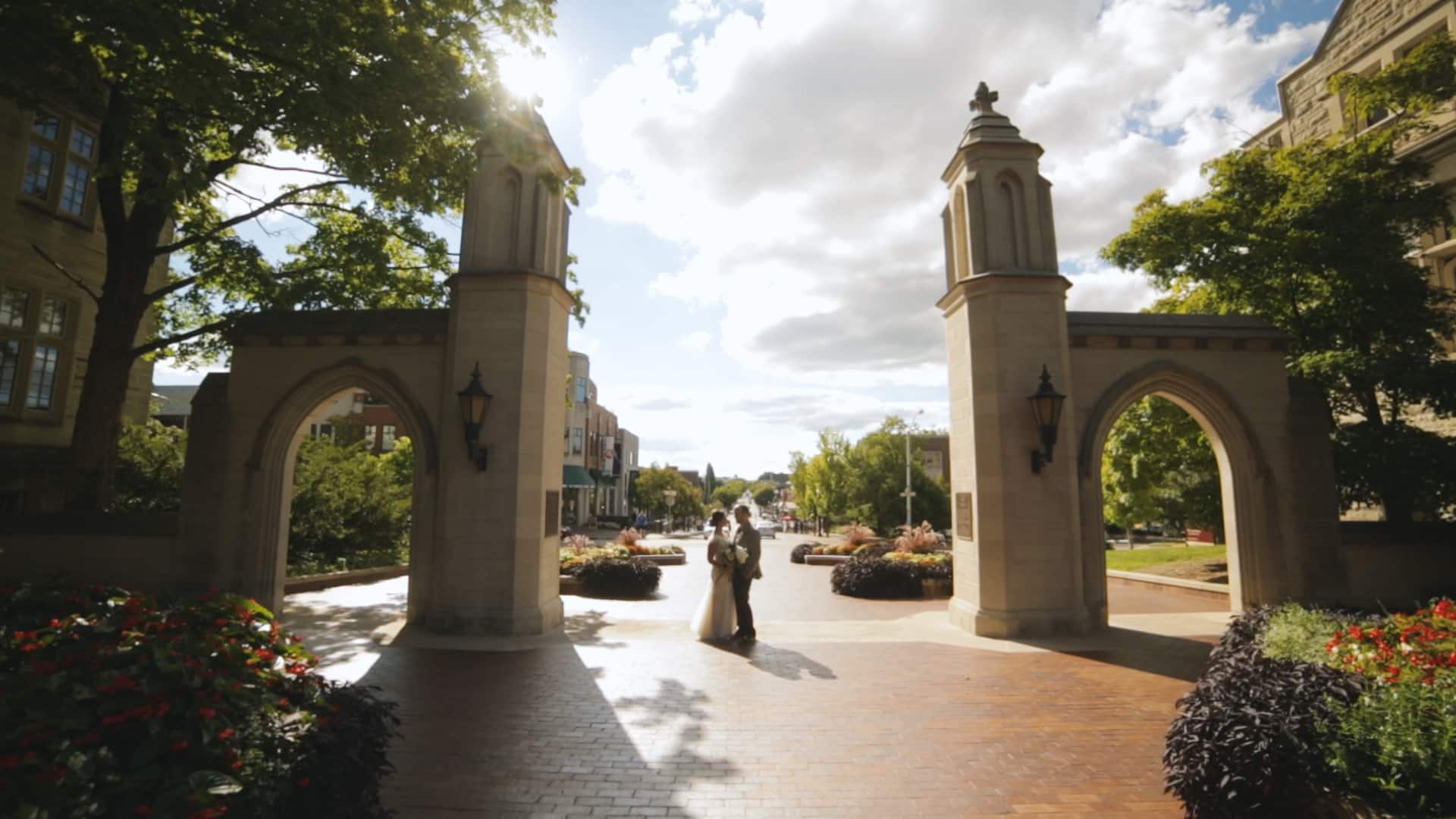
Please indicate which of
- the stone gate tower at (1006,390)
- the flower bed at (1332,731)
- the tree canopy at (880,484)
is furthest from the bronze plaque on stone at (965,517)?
the tree canopy at (880,484)

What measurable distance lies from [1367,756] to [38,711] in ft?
21.2

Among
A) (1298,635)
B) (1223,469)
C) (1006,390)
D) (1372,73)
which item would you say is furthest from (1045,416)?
(1372,73)

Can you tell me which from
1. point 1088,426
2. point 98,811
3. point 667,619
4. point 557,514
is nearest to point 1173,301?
point 1088,426

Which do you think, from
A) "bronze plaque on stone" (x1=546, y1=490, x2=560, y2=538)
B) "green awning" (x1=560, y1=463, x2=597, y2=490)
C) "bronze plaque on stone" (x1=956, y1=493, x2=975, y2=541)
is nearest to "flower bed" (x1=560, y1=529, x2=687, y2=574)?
"bronze plaque on stone" (x1=546, y1=490, x2=560, y2=538)

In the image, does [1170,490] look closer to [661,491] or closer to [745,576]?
[745,576]

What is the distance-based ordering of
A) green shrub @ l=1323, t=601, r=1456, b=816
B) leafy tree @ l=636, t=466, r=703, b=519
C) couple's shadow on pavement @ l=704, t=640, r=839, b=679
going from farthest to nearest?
leafy tree @ l=636, t=466, r=703, b=519 < couple's shadow on pavement @ l=704, t=640, r=839, b=679 < green shrub @ l=1323, t=601, r=1456, b=816

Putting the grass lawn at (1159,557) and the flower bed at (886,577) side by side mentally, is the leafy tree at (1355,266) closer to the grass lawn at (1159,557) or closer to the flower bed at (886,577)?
the grass lawn at (1159,557)

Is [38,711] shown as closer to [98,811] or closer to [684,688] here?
[98,811]

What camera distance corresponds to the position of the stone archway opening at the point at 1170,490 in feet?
37.7

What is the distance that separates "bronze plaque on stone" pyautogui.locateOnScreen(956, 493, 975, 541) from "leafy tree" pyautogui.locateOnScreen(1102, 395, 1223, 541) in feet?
15.5

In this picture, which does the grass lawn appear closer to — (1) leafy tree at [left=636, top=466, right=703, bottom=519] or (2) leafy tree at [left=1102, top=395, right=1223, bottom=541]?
(2) leafy tree at [left=1102, top=395, right=1223, bottom=541]

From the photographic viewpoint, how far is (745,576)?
10.2 m

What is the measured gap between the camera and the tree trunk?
439 inches

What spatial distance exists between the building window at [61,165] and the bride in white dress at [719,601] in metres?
16.3
